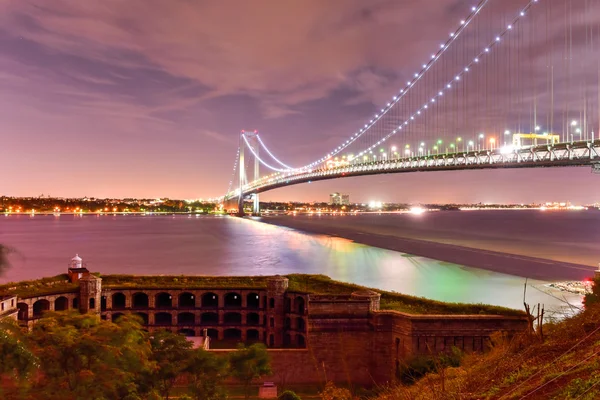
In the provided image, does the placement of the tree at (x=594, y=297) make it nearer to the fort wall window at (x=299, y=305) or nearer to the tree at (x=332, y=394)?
the tree at (x=332, y=394)

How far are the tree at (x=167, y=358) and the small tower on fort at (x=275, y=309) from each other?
8010 millimetres

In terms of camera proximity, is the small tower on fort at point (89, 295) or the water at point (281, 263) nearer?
the small tower on fort at point (89, 295)

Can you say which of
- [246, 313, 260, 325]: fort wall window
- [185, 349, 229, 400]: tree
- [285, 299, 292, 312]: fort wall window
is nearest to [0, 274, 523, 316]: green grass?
[285, 299, 292, 312]: fort wall window

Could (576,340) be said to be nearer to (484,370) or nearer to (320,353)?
(484,370)

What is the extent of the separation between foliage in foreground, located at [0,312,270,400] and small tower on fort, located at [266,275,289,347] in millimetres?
8166

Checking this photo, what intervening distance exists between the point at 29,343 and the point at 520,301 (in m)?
26.5

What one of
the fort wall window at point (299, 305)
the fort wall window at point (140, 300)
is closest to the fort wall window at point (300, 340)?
the fort wall window at point (299, 305)

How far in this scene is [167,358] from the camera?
13.1m

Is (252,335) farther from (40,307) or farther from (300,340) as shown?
(40,307)

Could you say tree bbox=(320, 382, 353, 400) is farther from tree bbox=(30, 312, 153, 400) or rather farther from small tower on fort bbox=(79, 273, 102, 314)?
small tower on fort bbox=(79, 273, 102, 314)

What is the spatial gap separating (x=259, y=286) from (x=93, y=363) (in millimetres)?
13798

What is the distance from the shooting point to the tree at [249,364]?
14594 millimetres

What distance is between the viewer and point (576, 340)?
8.31 meters

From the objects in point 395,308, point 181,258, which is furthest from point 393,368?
point 181,258
